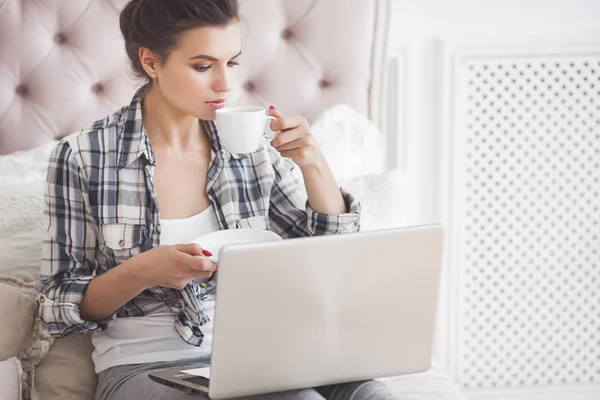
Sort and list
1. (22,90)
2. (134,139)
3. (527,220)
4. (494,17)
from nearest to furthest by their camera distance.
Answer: (134,139), (22,90), (494,17), (527,220)

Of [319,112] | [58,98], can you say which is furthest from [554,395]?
[58,98]

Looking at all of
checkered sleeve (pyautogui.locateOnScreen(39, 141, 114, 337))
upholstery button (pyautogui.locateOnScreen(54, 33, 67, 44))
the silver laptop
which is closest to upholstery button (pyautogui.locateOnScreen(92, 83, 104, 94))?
upholstery button (pyautogui.locateOnScreen(54, 33, 67, 44))

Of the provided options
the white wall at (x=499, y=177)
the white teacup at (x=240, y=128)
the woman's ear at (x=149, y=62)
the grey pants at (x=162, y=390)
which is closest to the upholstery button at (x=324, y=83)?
the white wall at (x=499, y=177)

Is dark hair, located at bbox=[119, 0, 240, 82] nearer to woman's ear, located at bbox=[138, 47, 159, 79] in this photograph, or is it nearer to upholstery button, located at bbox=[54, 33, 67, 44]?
woman's ear, located at bbox=[138, 47, 159, 79]

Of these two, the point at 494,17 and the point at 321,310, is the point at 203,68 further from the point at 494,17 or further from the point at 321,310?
the point at 494,17

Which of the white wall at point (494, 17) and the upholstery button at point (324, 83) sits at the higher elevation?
the white wall at point (494, 17)

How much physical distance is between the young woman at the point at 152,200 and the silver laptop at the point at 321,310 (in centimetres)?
21

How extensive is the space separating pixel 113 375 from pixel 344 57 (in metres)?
1.05

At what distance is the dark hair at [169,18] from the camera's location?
1.54m

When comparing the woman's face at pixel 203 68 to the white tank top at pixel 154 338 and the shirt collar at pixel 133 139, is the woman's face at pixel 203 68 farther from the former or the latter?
the white tank top at pixel 154 338

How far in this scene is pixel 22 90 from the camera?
200 cm

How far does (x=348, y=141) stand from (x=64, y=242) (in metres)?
0.81

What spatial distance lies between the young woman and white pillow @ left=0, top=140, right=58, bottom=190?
1.05ft

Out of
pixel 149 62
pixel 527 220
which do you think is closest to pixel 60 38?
pixel 149 62
